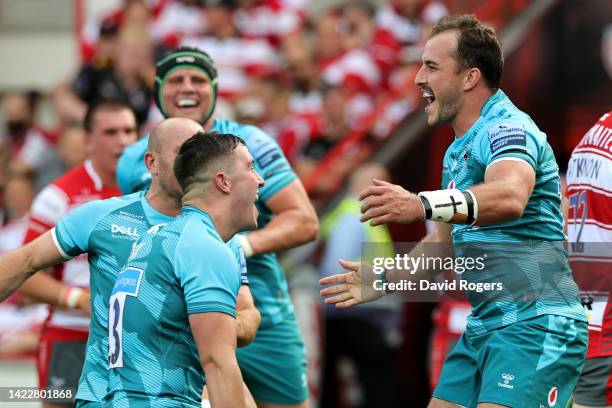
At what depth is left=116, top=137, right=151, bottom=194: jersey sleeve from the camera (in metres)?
7.21

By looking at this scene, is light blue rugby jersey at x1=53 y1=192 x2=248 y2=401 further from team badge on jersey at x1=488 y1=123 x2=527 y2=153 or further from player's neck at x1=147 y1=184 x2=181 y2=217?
team badge on jersey at x1=488 y1=123 x2=527 y2=153

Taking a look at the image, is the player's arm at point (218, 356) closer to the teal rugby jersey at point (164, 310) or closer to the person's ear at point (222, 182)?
the teal rugby jersey at point (164, 310)

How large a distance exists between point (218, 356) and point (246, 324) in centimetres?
93

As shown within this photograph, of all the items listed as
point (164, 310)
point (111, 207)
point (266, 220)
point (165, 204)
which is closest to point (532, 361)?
point (164, 310)

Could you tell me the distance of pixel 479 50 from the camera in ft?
18.9

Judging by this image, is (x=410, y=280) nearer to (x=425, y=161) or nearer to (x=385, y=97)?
(x=425, y=161)

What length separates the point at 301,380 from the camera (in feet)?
24.3

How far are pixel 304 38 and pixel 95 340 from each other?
35.0 ft

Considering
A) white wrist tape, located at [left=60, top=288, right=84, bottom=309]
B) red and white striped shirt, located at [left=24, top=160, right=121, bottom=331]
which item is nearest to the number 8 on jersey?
white wrist tape, located at [left=60, top=288, right=84, bottom=309]

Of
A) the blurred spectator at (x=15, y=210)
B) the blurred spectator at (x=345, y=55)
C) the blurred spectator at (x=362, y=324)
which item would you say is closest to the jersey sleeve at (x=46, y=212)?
the blurred spectator at (x=362, y=324)

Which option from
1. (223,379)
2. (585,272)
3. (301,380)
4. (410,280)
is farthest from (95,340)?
(585,272)

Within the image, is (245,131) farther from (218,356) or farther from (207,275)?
(218,356)

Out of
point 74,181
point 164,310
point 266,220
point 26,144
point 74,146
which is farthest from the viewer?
point 26,144

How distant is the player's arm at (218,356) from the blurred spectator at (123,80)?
25.7 ft
